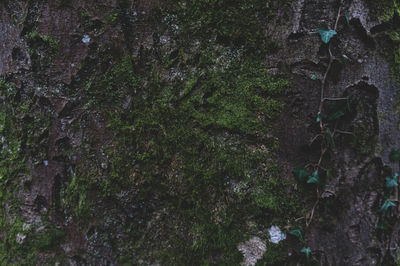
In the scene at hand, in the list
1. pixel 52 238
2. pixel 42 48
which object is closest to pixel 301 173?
→ pixel 52 238

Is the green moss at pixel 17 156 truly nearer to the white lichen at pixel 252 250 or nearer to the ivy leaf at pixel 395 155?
the white lichen at pixel 252 250

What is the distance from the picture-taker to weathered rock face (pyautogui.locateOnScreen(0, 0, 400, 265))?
4.70ft

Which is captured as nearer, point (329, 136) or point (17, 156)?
point (329, 136)

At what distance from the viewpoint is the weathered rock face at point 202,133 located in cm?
143

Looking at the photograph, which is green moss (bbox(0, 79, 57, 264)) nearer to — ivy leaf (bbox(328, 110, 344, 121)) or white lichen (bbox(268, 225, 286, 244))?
white lichen (bbox(268, 225, 286, 244))

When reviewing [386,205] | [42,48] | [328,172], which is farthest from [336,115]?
[42,48]

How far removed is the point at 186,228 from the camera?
1.47 metres

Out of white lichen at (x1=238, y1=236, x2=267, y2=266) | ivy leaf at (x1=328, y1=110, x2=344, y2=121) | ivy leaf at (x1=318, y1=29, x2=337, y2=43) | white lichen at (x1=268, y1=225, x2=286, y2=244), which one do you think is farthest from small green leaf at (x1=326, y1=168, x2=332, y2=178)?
ivy leaf at (x1=318, y1=29, x2=337, y2=43)

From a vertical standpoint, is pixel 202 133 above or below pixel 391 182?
above

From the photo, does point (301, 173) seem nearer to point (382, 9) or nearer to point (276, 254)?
point (276, 254)

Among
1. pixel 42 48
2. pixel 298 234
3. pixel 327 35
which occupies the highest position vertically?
pixel 327 35

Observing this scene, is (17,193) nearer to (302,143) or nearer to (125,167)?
(125,167)

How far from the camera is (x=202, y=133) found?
1492mm

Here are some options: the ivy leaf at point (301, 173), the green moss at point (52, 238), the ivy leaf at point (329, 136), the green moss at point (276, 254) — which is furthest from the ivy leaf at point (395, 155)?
the green moss at point (52, 238)
